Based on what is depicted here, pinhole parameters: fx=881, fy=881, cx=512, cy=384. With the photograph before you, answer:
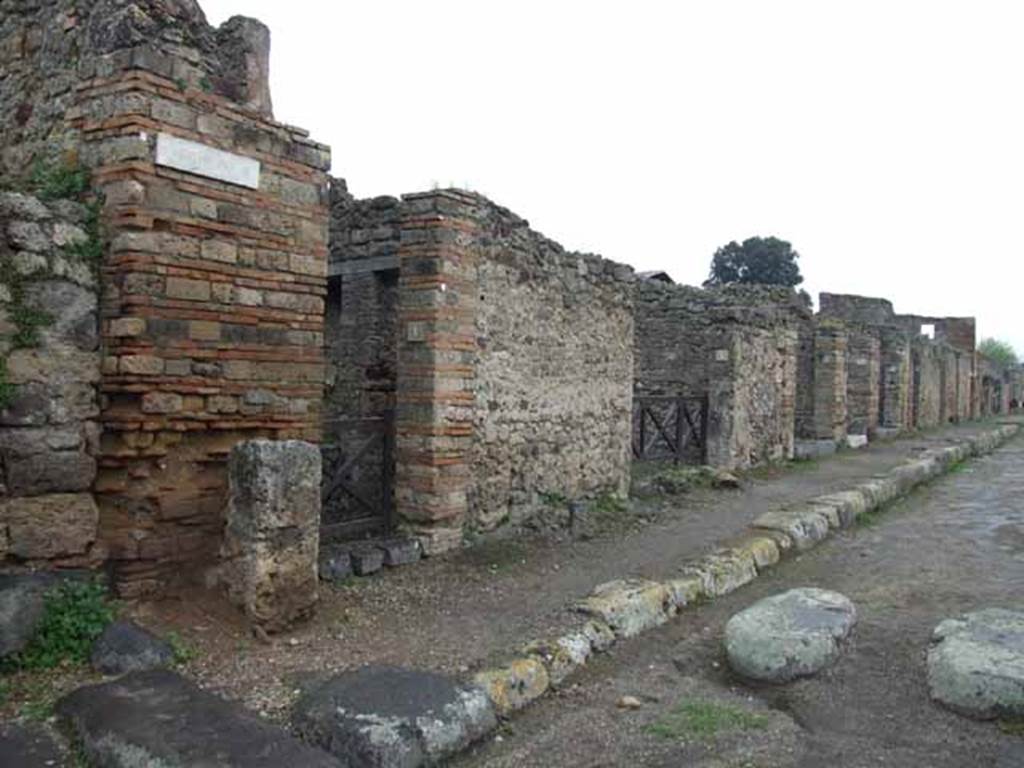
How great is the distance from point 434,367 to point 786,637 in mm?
3373

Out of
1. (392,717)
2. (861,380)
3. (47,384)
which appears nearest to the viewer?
(392,717)

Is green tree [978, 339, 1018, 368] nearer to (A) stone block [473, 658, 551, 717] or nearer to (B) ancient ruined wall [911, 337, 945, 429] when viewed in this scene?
(B) ancient ruined wall [911, 337, 945, 429]

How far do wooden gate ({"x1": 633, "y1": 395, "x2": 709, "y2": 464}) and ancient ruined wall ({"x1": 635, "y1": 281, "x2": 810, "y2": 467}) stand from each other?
19cm

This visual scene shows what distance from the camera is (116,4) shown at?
16.1 ft

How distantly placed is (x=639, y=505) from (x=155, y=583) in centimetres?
578

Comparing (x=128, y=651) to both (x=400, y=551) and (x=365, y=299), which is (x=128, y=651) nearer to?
(x=400, y=551)

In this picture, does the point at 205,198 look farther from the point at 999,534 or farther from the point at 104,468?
the point at 999,534

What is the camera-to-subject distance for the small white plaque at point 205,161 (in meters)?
4.83

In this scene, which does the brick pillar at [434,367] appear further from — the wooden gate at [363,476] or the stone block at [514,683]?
the stone block at [514,683]

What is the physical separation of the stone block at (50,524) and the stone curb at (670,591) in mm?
2231

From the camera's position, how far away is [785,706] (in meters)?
4.41

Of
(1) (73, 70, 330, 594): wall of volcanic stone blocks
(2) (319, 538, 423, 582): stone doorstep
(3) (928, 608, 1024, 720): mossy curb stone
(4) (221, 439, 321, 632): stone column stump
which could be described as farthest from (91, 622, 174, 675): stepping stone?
(3) (928, 608, 1024, 720): mossy curb stone

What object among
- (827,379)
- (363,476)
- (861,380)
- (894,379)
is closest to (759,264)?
(894,379)

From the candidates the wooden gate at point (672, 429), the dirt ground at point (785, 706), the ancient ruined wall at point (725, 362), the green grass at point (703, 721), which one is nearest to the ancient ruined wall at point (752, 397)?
the ancient ruined wall at point (725, 362)
